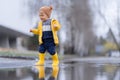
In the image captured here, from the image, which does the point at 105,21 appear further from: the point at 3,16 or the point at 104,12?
the point at 3,16

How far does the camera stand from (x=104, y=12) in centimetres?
6253

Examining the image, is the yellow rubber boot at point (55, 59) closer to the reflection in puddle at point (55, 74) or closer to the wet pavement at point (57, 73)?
the wet pavement at point (57, 73)

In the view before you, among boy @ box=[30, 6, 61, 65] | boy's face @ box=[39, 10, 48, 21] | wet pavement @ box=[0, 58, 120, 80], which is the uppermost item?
boy's face @ box=[39, 10, 48, 21]

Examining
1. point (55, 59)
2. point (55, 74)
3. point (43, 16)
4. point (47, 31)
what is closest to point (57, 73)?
point (55, 74)

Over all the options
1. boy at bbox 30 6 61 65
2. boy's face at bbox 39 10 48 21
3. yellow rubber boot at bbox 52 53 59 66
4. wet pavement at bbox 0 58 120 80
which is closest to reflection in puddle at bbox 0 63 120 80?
wet pavement at bbox 0 58 120 80

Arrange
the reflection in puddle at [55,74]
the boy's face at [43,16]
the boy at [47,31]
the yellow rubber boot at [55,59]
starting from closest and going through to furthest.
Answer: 1. the reflection in puddle at [55,74]
2. the boy at [47,31]
3. the boy's face at [43,16]
4. the yellow rubber boot at [55,59]

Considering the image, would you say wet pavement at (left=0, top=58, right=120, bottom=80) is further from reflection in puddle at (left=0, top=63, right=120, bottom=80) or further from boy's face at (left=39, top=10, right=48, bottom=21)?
boy's face at (left=39, top=10, right=48, bottom=21)

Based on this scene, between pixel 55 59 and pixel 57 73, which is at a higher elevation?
pixel 55 59

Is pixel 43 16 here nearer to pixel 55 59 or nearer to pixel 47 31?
pixel 47 31

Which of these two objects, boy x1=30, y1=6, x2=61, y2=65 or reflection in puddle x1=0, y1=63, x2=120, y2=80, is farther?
boy x1=30, y1=6, x2=61, y2=65

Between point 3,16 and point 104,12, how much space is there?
24.3 metres

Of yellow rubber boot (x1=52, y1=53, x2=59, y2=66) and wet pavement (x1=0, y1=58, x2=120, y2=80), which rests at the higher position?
yellow rubber boot (x1=52, y1=53, x2=59, y2=66)

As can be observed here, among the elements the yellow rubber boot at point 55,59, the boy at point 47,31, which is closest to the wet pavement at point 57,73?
the yellow rubber boot at point 55,59

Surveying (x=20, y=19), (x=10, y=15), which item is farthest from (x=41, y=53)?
(x=20, y=19)
